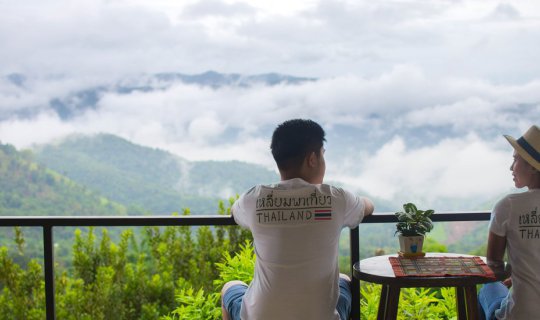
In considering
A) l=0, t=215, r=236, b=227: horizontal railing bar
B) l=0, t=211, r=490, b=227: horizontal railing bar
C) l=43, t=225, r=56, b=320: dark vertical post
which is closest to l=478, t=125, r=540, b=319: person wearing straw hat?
l=0, t=211, r=490, b=227: horizontal railing bar

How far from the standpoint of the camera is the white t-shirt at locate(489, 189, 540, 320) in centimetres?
223

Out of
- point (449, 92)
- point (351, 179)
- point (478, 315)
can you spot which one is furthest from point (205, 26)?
point (478, 315)

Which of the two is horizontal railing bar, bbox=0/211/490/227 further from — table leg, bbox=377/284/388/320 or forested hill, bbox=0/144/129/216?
forested hill, bbox=0/144/129/216

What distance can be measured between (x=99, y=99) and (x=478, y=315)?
1629 cm

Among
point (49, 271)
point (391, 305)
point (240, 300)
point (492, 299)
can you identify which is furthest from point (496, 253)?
point (49, 271)

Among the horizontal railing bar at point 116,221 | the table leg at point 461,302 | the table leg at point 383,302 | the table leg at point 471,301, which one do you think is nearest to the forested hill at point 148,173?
the horizontal railing bar at point 116,221

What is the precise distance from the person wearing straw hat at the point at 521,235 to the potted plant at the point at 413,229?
10.4 inches

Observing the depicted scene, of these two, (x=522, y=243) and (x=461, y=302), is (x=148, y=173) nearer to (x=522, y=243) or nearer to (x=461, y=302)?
(x=461, y=302)

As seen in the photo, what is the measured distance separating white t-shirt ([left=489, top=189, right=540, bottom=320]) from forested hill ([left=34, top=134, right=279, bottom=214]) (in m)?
14.7

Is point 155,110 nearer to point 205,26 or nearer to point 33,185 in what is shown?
point 205,26

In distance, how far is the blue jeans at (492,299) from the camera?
2371 millimetres

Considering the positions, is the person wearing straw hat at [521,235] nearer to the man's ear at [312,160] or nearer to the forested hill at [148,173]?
the man's ear at [312,160]

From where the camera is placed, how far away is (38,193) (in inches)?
591

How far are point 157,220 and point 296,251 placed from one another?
3.02 feet
